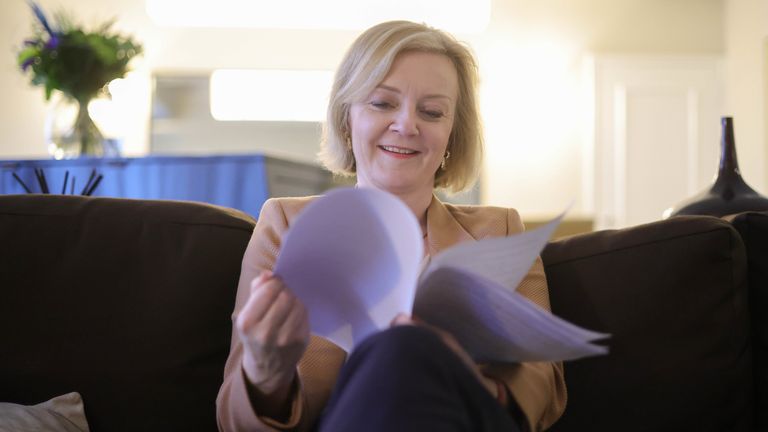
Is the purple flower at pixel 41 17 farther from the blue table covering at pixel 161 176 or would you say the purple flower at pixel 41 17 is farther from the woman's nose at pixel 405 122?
the woman's nose at pixel 405 122

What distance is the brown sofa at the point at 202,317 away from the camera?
129 centimetres

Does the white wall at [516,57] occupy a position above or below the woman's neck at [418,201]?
above

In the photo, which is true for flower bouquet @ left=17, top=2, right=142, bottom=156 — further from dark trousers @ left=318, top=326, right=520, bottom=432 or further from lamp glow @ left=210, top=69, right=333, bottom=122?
dark trousers @ left=318, top=326, right=520, bottom=432

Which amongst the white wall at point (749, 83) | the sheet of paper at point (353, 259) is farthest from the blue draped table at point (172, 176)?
the white wall at point (749, 83)

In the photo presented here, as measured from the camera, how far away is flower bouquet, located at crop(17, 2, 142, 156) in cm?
307

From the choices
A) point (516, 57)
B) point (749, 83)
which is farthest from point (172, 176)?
point (749, 83)

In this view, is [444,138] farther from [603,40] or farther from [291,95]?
[603,40]

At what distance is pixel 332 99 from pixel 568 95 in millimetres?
3868

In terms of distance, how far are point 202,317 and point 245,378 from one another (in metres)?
0.33

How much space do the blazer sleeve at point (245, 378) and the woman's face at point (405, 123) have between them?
0.19m

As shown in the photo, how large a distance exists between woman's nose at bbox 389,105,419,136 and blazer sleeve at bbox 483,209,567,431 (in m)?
0.33

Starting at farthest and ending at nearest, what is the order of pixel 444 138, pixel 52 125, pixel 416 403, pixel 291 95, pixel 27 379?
pixel 291 95
pixel 52 125
pixel 444 138
pixel 27 379
pixel 416 403

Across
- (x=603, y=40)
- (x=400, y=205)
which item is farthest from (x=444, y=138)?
(x=603, y=40)

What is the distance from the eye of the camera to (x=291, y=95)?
4.98 m
